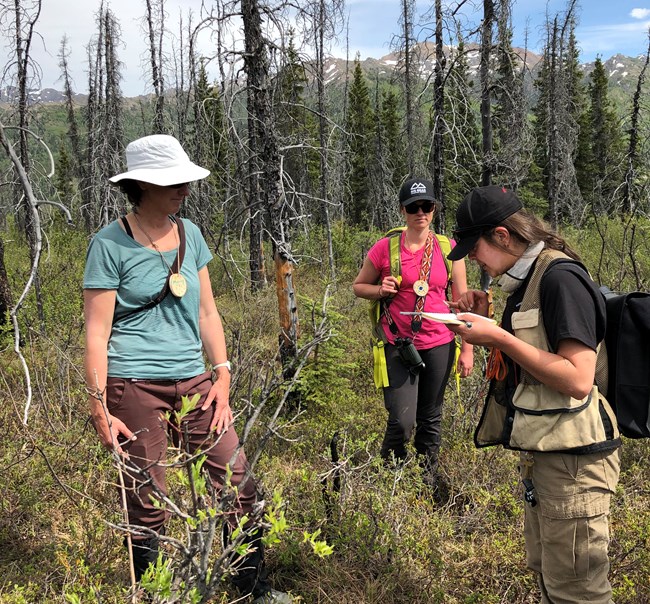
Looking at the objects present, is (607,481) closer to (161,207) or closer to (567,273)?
(567,273)

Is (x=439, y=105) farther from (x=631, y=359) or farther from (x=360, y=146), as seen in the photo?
(x=360, y=146)

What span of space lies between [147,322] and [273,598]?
4.68ft

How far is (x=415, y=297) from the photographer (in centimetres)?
312

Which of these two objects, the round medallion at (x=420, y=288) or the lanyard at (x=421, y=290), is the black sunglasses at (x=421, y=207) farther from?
the round medallion at (x=420, y=288)

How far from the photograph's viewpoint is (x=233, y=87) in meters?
4.49

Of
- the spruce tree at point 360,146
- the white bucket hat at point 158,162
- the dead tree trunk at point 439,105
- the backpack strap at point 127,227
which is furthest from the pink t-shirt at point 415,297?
the spruce tree at point 360,146

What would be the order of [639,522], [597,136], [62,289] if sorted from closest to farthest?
1. [639,522]
2. [62,289]
3. [597,136]

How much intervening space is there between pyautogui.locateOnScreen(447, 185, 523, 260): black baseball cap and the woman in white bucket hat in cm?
105

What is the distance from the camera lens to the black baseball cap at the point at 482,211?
1775mm

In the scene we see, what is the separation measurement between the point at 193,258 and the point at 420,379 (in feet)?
5.55

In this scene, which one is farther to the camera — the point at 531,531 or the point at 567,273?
the point at 531,531

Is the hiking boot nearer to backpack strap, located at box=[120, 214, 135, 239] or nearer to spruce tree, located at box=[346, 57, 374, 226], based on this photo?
backpack strap, located at box=[120, 214, 135, 239]

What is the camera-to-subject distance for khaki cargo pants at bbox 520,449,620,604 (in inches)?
65.5

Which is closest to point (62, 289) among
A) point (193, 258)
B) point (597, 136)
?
point (193, 258)
